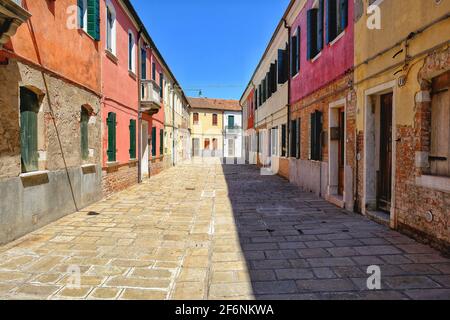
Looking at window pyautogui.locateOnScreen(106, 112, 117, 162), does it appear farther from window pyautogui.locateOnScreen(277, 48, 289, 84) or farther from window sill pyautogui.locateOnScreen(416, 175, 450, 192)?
window sill pyautogui.locateOnScreen(416, 175, 450, 192)

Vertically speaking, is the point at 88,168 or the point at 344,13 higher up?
the point at 344,13

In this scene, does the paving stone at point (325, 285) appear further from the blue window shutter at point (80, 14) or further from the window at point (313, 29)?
the window at point (313, 29)

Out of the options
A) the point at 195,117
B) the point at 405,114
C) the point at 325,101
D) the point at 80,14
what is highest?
the point at 195,117

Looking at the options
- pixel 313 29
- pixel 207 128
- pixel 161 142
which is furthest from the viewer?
pixel 207 128

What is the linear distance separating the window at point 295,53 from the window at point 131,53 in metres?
6.13

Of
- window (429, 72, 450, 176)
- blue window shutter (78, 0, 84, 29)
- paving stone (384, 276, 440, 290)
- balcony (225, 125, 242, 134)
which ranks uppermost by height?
blue window shutter (78, 0, 84, 29)

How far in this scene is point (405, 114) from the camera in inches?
206

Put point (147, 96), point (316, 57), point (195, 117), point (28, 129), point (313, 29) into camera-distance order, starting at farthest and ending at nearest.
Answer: point (195, 117), point (147, 96), point (313, 29), point (316, 57), point (28, 129)

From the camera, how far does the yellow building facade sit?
4484mm

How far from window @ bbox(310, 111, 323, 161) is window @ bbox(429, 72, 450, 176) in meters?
4.38

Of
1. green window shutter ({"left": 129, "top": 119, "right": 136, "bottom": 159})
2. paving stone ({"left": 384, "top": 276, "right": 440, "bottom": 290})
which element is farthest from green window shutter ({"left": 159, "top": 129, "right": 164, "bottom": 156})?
paving stone ({"left": 384, "top": 276, "right": 440, "bottom": 290})

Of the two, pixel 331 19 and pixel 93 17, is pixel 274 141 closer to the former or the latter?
pixel 331 19

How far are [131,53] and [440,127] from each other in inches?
419

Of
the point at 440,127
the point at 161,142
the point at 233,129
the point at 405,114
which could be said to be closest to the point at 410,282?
the point at 440,127
